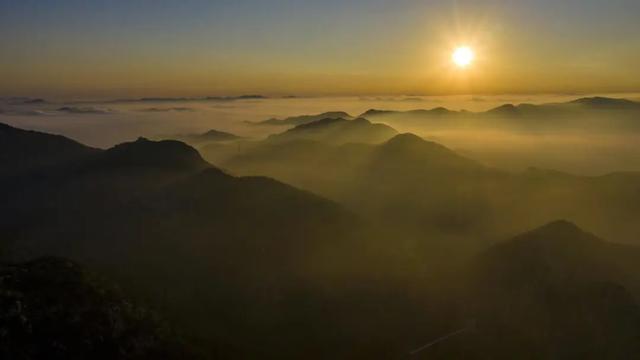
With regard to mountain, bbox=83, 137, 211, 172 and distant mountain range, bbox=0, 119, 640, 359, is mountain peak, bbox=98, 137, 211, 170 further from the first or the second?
distant mountain range, bbox=0, 119, 640, 359

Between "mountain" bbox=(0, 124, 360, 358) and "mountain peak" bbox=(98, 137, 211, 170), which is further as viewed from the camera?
"mountain peak" bbox=(98, 137, 211, 170)

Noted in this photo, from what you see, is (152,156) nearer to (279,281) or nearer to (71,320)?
(279,281)

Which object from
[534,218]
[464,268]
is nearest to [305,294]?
[464,268]

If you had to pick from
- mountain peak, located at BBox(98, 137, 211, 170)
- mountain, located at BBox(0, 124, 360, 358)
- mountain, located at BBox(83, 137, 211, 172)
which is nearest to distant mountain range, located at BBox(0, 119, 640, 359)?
mountain, located at BBox(0, 124, 360, 358)

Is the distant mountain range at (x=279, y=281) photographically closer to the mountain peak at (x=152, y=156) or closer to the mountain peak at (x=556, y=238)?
the mountain peak at (x=556, y=238)

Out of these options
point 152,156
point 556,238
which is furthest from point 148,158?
point 556,238
